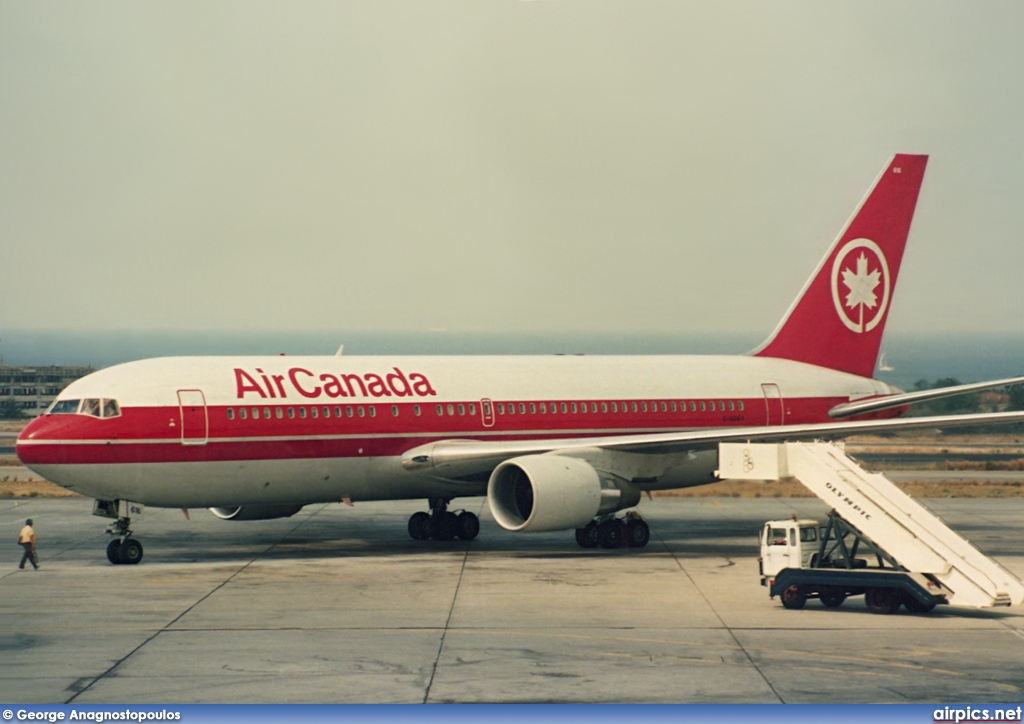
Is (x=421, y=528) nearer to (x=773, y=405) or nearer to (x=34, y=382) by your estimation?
(x=773, y=405)

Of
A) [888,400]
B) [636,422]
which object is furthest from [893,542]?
[888,400]

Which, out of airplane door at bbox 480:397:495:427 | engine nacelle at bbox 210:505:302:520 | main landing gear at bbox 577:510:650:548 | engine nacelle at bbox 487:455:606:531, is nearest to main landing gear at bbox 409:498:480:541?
airplane door at bbox 480:397:495:427

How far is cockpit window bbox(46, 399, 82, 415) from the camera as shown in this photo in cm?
2753

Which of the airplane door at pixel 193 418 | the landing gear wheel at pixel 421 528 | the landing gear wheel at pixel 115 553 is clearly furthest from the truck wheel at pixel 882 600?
the landing gear wheel at pixel 115 553

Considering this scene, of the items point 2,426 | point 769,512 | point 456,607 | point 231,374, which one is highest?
point 231,374

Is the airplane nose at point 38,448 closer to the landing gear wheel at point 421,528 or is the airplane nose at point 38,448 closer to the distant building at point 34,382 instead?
the landing gear wheel at point 421,528

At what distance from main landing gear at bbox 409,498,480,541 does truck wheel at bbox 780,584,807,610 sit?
1241 centimetres

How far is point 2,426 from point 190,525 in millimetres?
70307

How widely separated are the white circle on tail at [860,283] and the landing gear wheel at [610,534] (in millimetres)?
10828

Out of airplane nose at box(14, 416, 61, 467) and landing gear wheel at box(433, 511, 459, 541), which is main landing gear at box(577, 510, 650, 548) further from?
airplane nose at box(14, 416, 61, 467)

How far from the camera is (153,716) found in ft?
48.2

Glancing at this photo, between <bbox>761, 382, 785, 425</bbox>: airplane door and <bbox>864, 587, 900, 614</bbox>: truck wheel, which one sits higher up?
<bbox>761, 382, 785, 425</bbox>: airplane door

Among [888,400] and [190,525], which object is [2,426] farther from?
[888,400]

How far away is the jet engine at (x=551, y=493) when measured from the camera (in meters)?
28.2
